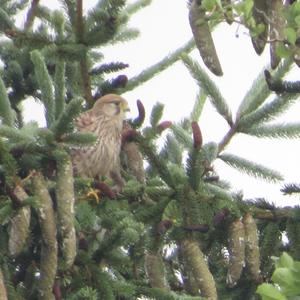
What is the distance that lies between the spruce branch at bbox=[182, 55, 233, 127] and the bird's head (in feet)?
4.62

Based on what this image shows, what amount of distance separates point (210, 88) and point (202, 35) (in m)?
1.65

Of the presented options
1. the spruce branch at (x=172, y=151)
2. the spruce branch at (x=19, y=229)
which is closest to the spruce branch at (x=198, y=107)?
the spruce branch at (x=172, y=151)

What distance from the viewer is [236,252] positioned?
6125 millimetres

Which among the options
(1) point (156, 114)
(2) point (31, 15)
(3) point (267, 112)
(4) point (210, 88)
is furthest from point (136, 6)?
(1) point (156, 114)

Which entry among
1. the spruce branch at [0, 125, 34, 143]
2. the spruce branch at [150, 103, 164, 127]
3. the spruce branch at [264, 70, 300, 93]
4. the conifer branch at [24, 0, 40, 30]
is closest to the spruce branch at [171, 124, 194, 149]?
the spruce branch at [150, 103, 164, 127]

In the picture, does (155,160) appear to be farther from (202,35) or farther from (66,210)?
(202,35)

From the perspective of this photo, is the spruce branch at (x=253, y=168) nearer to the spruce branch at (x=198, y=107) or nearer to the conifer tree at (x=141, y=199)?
the conifer tree at (x=141, y=199)

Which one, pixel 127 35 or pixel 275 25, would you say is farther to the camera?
pixel 127 35

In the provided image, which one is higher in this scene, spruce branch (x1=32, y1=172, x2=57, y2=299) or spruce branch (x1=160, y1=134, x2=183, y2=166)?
spruce branch (x1=160, y1=134, x2=183, y2=166)

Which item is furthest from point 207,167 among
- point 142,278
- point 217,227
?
point 142,278

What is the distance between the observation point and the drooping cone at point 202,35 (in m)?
5.47

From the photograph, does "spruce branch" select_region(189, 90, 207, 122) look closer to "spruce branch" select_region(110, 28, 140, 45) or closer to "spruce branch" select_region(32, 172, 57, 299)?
"spruce branch" select_region(110, 28, 140, 45)

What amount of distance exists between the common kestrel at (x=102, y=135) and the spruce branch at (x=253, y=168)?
1.07 m

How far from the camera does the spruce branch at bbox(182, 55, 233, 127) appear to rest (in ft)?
23.6
